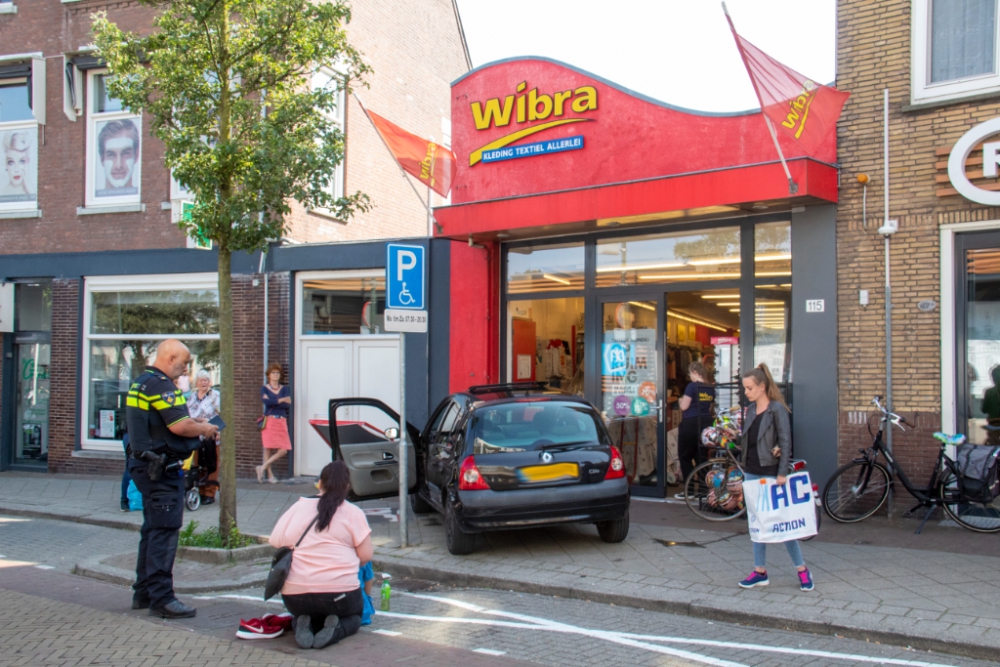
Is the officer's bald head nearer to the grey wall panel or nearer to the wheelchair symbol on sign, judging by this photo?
the wheelchair symbol on sign

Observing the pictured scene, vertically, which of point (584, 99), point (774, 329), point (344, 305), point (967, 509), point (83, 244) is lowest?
point (967, 509)

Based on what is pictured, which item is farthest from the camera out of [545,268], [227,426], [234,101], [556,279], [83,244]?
[83,244]

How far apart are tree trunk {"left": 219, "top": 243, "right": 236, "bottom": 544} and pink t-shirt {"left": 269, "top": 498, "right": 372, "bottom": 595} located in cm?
301

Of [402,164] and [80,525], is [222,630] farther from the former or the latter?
[402,164]

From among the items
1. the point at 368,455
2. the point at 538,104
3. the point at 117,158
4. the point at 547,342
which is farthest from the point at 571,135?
the point at 117,158

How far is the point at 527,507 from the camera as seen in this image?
766 cm

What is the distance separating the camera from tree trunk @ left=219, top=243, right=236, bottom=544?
8398 mm

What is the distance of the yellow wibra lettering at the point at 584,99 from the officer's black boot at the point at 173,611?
798 centimetres

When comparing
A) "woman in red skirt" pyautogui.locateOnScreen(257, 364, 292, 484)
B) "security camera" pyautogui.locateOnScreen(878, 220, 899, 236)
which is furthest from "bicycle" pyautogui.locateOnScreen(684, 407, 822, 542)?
"woman in red skirt" pyautogui.locateOnScreen(257, 364, 292, 484)

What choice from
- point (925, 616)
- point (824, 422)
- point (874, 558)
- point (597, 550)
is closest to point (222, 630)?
point (597, 550)

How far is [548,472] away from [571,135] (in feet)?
18.2

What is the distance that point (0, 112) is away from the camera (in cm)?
1636

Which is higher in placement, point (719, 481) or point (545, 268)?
point (545, 268)

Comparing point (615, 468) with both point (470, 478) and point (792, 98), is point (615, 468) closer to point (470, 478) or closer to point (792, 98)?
point (470, 478)
